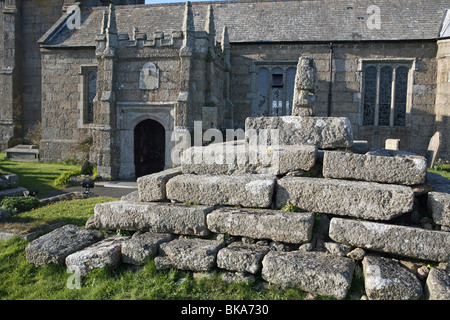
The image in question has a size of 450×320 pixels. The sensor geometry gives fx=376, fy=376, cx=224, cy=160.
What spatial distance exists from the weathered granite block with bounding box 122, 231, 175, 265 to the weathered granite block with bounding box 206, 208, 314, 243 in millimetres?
741

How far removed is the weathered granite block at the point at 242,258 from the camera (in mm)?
4426

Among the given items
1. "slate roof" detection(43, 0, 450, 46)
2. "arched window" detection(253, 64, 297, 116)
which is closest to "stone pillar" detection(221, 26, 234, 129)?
"slate roof" detection(43, 0, 450, 46)

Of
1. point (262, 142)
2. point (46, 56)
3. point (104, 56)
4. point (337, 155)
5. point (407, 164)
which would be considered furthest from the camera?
point (46, 56)

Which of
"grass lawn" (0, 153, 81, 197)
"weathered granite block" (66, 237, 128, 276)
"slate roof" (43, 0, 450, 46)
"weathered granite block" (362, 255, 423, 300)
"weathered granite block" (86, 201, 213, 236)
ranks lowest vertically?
"grass lawn" (0, 153, 81, 197)

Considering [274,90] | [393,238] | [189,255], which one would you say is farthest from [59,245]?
[274,90]

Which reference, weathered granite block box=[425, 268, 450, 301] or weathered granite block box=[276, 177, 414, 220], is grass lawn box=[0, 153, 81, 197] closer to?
weathered granite block box=[276, 177, 414, 220]

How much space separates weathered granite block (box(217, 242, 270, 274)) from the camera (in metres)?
4.43

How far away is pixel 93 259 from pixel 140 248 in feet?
2.01

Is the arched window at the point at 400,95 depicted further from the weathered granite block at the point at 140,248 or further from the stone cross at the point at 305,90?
the weathered granite block at the point at 140,248

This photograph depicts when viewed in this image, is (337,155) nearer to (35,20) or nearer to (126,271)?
(126,271)

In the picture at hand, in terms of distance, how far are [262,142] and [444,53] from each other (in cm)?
1422

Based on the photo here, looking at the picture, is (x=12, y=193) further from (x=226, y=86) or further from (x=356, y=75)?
(x=356, y=75)
